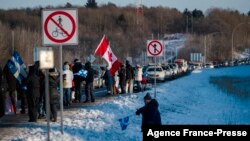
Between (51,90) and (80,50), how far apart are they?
9476 centimetres

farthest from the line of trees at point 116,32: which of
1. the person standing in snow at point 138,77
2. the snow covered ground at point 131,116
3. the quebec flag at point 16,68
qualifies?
the quebec flag at point 16,68

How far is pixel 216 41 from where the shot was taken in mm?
158625

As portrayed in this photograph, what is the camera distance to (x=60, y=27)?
14016 millimetres

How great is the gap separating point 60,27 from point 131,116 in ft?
26.2

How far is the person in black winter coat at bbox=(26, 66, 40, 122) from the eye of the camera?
17.9 meters

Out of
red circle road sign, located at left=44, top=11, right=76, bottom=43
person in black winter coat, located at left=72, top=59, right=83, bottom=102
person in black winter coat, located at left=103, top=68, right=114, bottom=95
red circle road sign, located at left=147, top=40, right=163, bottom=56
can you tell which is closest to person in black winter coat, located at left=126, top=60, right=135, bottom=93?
person in black winter coat, located at left=103, top=68, right=114, bottom=95

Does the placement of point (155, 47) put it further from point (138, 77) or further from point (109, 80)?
point (138, 77)

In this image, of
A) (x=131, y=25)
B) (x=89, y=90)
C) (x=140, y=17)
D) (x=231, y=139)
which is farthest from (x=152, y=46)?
(x=140, y=17)

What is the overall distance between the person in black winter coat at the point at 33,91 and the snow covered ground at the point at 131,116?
0.58 m

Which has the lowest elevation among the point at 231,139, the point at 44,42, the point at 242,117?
the point at 242,117

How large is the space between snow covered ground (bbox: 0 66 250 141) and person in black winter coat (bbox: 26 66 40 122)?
576mm

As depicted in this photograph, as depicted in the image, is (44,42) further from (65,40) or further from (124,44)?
(124,44)

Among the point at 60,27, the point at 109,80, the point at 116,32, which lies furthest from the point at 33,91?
the point at 116,32

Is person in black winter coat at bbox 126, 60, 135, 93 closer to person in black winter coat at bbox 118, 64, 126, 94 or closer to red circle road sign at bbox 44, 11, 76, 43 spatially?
person in black winter coat at bbox 118, 64, 126, 94
